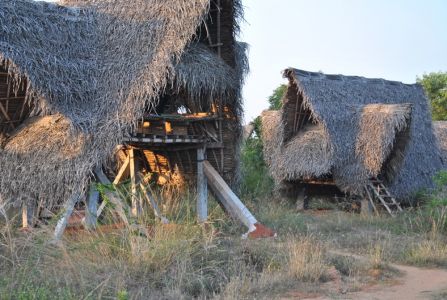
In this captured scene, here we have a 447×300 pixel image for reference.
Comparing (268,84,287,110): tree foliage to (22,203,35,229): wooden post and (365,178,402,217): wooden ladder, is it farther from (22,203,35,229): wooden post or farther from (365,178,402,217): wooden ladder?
(22,203,35,229): wooden post

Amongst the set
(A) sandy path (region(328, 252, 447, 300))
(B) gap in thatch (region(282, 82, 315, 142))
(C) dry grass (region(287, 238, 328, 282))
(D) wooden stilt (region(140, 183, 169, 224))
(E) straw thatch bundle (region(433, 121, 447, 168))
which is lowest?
(A) sandy path (region(328, 252, 447, 300))

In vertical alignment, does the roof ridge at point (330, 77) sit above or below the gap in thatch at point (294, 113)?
above

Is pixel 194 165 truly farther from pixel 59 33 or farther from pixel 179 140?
pixel 59 33

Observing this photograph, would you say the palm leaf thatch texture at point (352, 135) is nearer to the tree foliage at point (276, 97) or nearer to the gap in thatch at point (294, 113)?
the gap in thatch at point (294, 113)

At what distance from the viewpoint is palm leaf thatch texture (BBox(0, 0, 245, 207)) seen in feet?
25.3

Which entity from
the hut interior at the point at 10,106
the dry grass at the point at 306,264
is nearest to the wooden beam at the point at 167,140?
the hut interior at the point at 10,106

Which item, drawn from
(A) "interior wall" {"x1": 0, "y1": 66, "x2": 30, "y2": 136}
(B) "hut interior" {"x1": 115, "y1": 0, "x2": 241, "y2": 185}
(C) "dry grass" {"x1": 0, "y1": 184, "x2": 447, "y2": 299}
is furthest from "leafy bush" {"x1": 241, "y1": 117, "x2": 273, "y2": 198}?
(C) "dry grass" {"x1": 0, "y1": 184, "x2": 447, "y2": 299}

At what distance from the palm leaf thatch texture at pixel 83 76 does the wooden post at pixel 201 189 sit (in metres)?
1.11

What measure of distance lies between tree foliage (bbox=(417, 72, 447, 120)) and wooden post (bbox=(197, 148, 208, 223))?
18.3 meters

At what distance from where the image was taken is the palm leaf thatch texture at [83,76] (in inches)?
304

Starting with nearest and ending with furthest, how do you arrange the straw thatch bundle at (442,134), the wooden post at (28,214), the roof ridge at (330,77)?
the wooden post at (28,214), the roof ridge at (330,77), the straw thatch bundle at (442,134)

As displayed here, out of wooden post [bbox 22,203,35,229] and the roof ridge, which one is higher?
the roof ridge

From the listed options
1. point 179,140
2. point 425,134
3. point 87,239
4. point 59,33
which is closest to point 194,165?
point 179,140

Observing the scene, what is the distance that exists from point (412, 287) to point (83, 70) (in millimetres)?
5717
